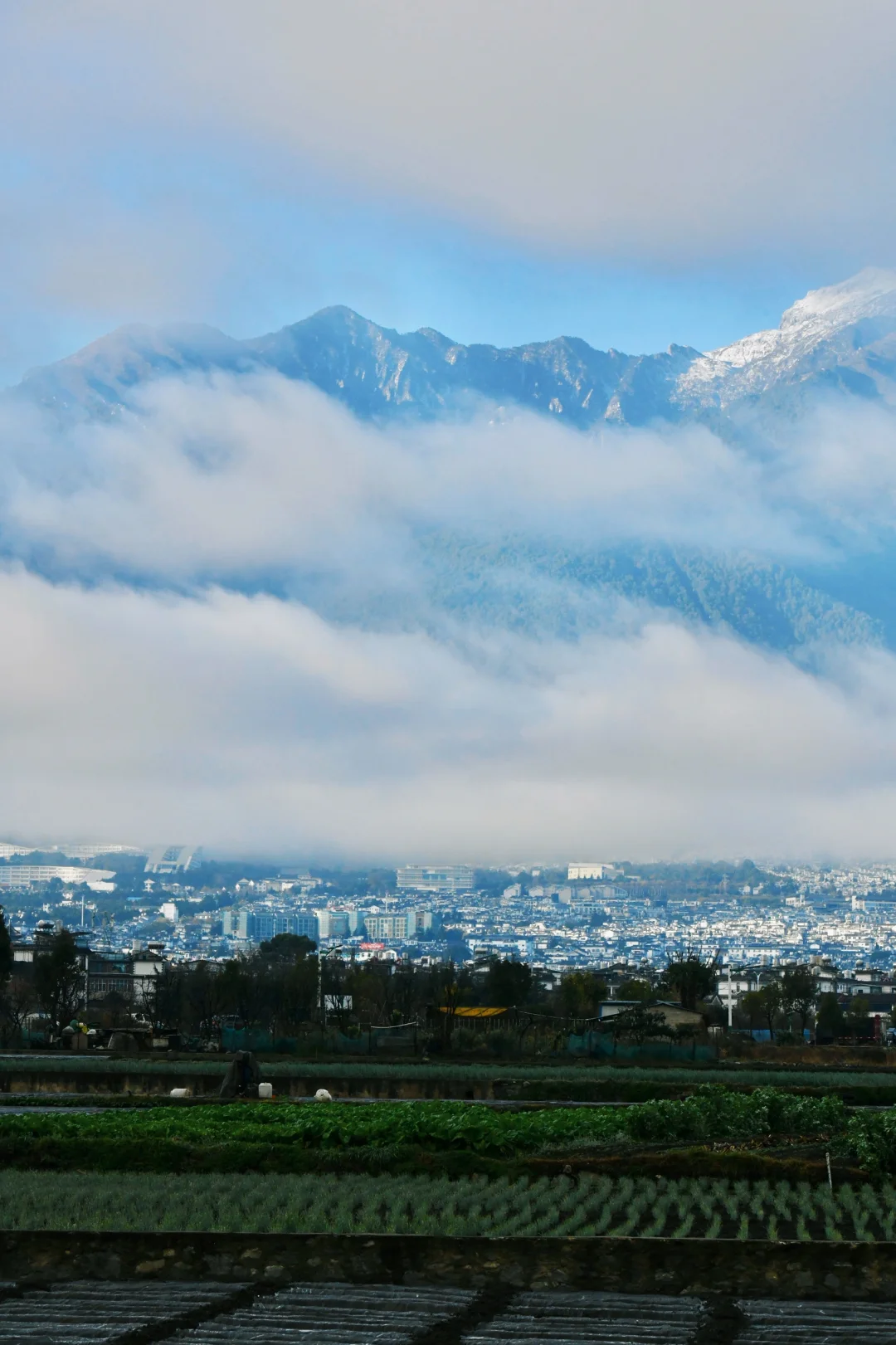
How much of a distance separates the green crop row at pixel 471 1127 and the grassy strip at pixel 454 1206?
8.00 ft

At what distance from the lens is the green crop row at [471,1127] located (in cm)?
2412

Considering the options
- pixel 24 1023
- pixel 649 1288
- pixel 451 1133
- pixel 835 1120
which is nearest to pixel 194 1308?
pixel 649 1288

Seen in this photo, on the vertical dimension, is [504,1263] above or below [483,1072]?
above

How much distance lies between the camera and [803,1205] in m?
19.4

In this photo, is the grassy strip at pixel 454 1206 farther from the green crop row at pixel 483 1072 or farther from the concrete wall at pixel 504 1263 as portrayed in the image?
the green crop row at pixel 483 1072

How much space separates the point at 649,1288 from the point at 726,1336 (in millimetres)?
2058

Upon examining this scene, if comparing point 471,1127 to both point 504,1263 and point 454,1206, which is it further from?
point 504,1263

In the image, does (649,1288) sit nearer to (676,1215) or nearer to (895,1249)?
(895,1249)

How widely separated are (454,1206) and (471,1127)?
585cm

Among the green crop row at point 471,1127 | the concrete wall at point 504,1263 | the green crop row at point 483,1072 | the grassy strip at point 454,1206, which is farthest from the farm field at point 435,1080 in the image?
the concrete wall at point 504,1263

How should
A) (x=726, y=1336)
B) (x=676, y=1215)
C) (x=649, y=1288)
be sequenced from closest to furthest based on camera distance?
(x=726, y=1336) < (x=649, y=1288) < (x=676, y=1215)

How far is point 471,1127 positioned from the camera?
24297mm

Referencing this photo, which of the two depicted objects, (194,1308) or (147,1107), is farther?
(147,1107)

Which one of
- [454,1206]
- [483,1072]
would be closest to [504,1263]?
[454,1206]
